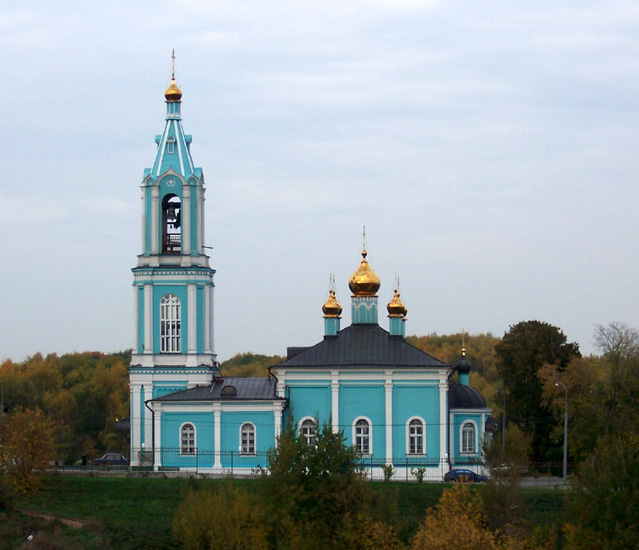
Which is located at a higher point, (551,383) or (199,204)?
(199,204)

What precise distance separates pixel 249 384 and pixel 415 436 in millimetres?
5835

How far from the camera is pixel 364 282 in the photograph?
50562mm

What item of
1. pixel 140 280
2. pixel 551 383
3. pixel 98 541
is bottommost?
pixel 98 541

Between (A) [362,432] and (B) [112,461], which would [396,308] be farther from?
(B) [112,461]

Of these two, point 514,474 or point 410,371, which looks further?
point 410,371

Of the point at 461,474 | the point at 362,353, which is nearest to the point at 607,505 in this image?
the point at 461,474

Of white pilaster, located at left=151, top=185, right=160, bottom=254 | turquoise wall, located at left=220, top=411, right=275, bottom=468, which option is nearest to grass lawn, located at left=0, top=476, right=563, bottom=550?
turquoise wall, located at left=220, top=411, right=275, bottom=468

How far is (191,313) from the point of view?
49656mm

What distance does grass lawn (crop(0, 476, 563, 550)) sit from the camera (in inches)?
1506

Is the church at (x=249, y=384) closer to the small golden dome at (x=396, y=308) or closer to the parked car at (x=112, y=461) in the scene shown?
the small golden dome at (x=396, y=308)

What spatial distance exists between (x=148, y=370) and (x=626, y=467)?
19.6m

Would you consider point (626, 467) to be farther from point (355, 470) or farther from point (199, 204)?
point (199, 204)

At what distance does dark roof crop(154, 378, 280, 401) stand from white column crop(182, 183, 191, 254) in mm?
4658

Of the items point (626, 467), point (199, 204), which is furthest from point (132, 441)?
point (626, 467)
